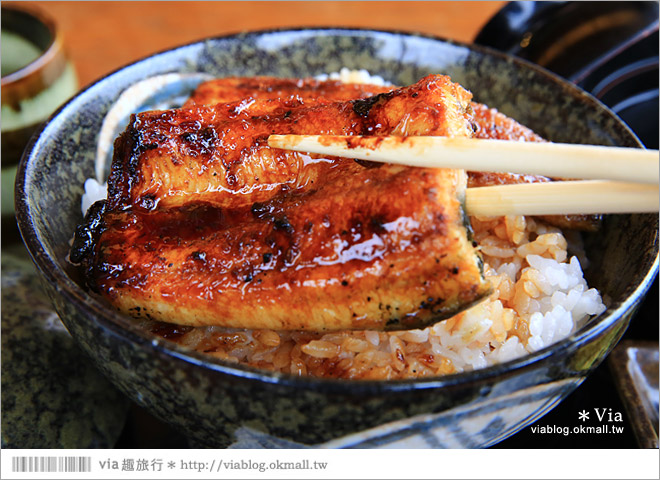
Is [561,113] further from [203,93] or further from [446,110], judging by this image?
[203,93]

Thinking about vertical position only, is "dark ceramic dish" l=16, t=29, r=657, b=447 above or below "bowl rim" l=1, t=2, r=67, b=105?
above

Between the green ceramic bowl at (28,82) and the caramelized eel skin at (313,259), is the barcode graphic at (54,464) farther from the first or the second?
the green ceramic bowl at (28,82)

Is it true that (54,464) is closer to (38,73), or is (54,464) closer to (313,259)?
(313,259)

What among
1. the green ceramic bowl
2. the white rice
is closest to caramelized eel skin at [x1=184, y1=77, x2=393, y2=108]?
the white rice

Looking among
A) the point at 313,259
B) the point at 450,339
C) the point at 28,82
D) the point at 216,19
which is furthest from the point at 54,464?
the point at 216,19

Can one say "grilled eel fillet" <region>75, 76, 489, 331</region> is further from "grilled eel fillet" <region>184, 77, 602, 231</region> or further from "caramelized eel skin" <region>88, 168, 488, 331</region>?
"grilled eel fillet" <region>184, 77, 602, 231</region>

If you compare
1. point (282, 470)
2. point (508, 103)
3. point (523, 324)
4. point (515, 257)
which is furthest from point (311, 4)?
point (282, 470)
